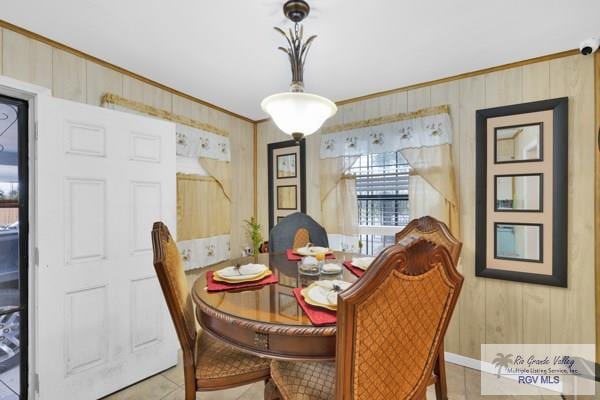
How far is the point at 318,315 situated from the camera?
3.60 feet

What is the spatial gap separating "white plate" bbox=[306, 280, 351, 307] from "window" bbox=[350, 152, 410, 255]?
64.9 inches

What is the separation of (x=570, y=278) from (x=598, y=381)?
64cm

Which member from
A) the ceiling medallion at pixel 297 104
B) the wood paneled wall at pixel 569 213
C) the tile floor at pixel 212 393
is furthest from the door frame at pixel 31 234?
the wood paneled wall at pixel 569 213

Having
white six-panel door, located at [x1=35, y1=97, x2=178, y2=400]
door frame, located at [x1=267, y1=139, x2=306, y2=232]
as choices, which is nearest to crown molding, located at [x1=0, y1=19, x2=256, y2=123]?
white six-panel door, located at [x1=35, y1=97, x2=178, y2=400]

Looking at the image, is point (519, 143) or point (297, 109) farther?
point (519, 143)

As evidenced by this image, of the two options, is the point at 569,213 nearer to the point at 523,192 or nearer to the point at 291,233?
the point at 523,192

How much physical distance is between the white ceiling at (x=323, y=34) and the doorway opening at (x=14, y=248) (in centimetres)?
64

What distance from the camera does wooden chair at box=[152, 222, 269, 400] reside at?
4.23 ft

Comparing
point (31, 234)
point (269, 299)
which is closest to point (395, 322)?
point (269, 299)

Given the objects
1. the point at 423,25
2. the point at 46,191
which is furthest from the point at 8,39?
the point at 423,25

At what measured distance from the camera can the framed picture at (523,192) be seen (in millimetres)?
2049

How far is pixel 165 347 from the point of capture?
7.47 feet

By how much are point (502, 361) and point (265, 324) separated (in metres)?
2.26

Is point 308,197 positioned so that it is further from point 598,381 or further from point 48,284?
point 598,381
